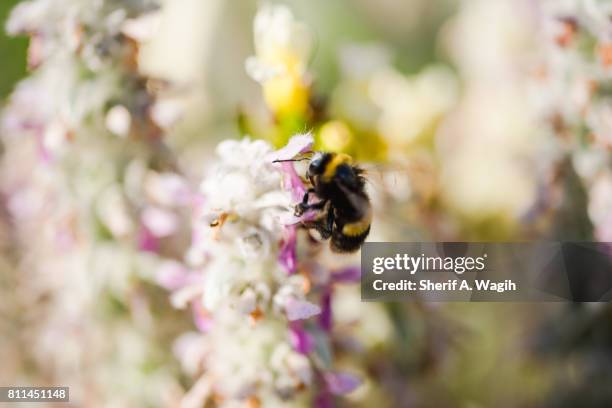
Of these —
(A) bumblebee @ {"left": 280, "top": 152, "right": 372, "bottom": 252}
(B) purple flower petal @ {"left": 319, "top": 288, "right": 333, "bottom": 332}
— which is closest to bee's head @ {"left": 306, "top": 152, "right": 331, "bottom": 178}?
(A) bumblebee @ {"left": 280, "top": 152, "right": 372, "bottom": 252}

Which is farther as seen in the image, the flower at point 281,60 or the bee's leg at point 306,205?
the flower at point 281,60

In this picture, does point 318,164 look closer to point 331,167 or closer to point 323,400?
point 331,167

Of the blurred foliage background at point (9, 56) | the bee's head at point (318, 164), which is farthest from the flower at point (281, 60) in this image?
the blurred foliage background at point (9, 56)

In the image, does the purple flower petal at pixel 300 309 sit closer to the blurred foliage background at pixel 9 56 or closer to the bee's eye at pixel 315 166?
the bee's eye at pixel 315 166

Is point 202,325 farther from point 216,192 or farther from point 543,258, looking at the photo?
point 543,258

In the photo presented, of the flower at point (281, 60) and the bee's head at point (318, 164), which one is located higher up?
the flower at point (281, 60)

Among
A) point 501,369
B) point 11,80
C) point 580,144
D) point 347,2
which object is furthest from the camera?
point 347,2

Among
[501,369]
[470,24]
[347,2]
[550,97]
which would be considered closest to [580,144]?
[550,97]
